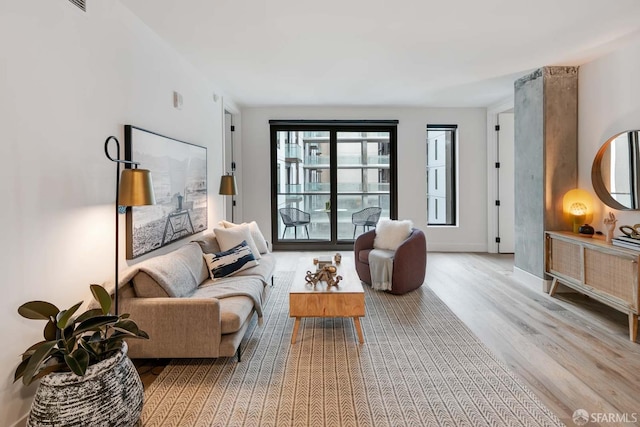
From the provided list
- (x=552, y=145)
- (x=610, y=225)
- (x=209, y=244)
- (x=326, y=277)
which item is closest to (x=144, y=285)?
(x=209, y=244)

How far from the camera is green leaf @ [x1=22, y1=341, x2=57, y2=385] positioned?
1524 millimetres

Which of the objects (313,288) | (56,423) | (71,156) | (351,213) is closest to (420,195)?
(351,213)

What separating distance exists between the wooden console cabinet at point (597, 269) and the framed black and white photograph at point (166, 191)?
13.1 ft

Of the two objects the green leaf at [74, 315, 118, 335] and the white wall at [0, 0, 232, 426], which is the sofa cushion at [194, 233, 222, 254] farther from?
the green leaf at [74, 315, 118, 335]

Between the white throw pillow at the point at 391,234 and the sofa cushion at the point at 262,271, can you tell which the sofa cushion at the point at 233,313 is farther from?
the white throw pillow at the point at 391,234

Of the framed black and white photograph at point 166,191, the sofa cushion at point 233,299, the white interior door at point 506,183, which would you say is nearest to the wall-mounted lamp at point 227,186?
the framed black and white photograph at point 166,191

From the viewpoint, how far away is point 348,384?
230cm

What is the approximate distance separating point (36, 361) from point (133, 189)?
103cm

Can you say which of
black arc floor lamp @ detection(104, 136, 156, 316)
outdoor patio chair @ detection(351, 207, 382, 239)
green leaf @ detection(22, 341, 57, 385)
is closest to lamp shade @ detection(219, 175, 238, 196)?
black arc floor lamp @ detection(104, 136, 156, 316)

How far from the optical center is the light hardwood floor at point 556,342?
2.16 meters

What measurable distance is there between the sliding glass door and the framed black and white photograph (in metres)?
2.37

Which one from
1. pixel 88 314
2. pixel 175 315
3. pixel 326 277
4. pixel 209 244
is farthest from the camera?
pixel 209 244

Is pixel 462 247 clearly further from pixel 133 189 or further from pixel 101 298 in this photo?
pixel 101 298
